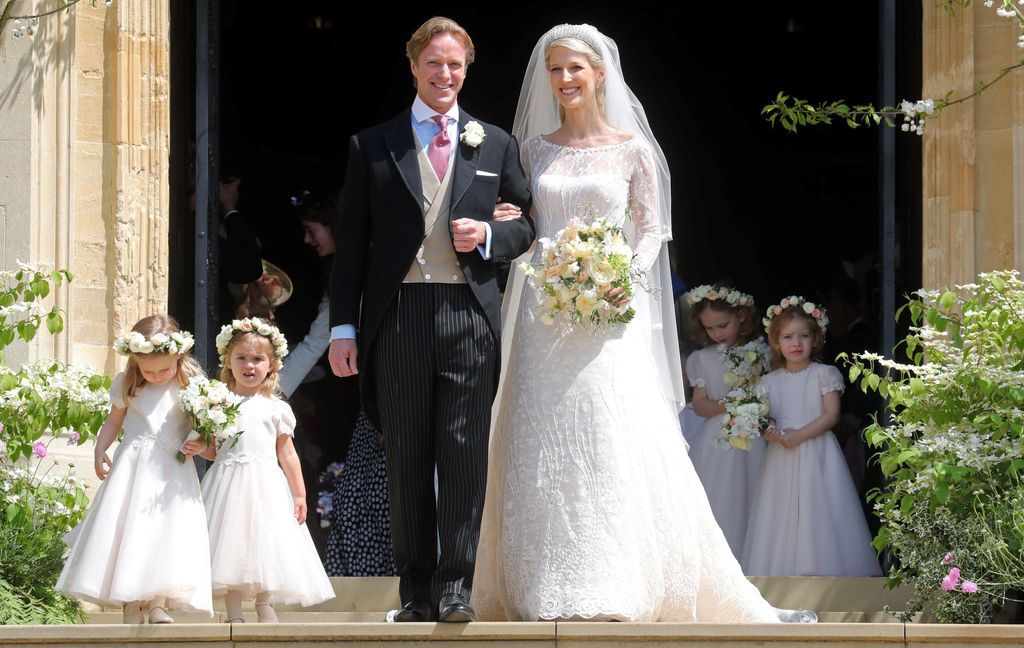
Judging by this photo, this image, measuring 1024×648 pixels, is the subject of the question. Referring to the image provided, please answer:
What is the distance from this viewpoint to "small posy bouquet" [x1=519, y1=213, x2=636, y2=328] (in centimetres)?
605

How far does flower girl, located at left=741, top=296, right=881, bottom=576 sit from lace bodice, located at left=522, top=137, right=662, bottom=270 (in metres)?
2.54

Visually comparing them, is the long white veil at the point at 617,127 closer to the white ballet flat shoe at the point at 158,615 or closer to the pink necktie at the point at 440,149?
the pink necktie at the point at 440,149

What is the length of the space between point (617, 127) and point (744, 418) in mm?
2574

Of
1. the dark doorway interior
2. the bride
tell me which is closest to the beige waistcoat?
the bride

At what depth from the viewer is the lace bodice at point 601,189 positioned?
20.8 feet

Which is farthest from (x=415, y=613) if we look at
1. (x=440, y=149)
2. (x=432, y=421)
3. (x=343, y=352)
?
(x=440, y=149)

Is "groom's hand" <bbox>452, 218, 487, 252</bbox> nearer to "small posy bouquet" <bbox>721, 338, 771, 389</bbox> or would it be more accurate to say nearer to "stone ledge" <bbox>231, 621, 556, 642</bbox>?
"stone ledge" <bbox>231, 621, 556, 642</bbox>

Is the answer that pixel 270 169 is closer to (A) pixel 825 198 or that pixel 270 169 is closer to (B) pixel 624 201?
(A) pixel 825 198

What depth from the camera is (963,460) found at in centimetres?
653

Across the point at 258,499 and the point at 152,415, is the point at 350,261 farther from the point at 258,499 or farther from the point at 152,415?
the point at 258,499

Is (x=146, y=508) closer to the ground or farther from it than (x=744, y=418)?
closer to the ground

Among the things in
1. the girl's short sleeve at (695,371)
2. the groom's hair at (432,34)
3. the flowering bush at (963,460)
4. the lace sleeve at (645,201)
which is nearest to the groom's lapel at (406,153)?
the groom's hair at (432,34)

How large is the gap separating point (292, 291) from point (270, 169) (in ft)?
2.80

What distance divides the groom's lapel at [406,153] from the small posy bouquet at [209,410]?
3.53 ft
